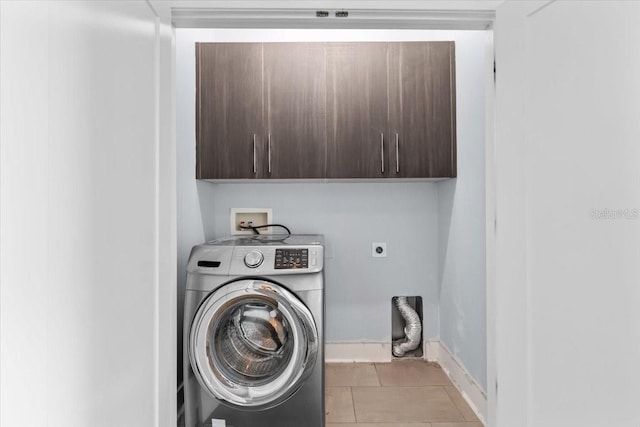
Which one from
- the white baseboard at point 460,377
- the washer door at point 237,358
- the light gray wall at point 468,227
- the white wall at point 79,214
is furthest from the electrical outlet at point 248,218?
the white wall at point 79,214

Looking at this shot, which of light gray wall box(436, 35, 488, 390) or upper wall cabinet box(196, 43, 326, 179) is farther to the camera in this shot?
upper wall cabinet box(196, 43, 326, 179)

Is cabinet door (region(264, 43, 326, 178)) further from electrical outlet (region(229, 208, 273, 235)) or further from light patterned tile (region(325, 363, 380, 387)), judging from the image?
light patterned tile (region(325, 363, 380, 387))

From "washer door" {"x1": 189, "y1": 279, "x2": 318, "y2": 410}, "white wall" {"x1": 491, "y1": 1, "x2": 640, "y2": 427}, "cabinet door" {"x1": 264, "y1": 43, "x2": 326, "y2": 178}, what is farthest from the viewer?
"cabinet door" {"x1": 264, "y1": 43, "x2": 326, "y2": 178}

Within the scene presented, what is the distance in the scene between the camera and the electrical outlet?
280 cm

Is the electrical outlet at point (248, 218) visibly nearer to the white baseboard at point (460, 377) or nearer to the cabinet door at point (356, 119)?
the cabinet door at point (356, 119)

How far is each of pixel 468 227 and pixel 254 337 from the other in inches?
49.6

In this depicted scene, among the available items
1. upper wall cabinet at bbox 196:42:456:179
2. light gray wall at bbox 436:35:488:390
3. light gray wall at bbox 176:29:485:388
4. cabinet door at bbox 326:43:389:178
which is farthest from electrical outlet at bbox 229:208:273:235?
light gray wall at bbox 436:35:488:390

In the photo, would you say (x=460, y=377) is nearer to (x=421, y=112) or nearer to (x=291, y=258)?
(x=291, y=258)

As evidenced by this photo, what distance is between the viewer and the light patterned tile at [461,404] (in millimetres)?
2102

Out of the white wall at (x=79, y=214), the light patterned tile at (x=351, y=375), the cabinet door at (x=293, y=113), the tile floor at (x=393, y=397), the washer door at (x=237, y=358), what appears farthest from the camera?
the light patterned tile at (x=351, y=375)

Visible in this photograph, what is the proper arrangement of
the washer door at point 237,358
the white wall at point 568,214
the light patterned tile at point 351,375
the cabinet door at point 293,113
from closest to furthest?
the white wall at point 568,214 → the washer door at point 237,358 → the cabinet door at point 293,113 → the light patterned tile at point 351,375

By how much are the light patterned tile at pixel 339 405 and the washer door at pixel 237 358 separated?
1.16ft

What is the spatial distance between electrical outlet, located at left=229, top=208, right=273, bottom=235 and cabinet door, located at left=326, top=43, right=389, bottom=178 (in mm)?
631

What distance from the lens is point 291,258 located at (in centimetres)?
201
